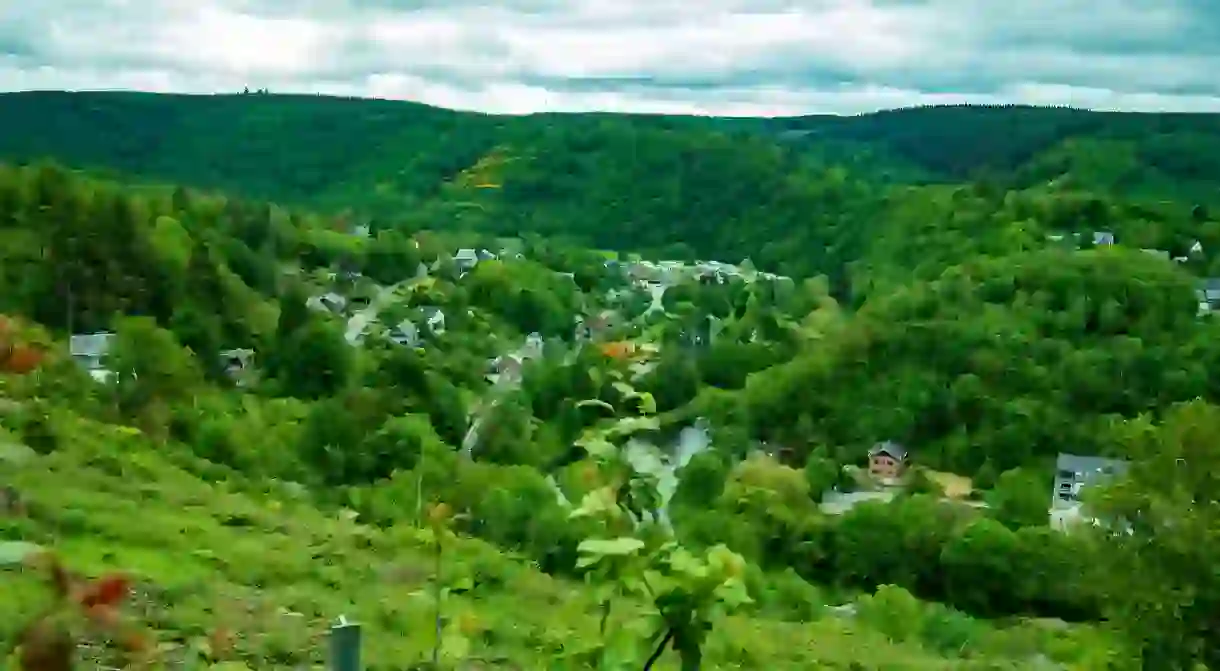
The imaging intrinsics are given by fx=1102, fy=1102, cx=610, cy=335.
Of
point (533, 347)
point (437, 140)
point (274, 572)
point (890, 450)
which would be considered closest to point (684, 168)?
point (437, 140)

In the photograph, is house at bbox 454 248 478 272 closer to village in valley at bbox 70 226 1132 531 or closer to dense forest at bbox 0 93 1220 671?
village in valley at bbox 70 226 1132 531

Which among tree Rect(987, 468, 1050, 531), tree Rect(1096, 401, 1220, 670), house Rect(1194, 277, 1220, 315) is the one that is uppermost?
tree Rect(1096, 401, 1220, 670)

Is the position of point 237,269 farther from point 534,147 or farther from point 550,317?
point 534,147

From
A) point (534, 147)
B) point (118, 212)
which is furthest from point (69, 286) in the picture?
point (534, 147)

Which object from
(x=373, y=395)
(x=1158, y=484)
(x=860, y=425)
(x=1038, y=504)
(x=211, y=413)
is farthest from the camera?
(x=860, y=425)

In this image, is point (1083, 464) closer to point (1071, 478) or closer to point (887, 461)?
point (1071, 478)

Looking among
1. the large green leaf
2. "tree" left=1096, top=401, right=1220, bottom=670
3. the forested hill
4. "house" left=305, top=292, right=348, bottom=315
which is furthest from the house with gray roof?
the forested hill
